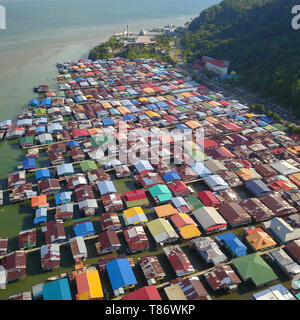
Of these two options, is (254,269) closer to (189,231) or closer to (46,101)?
(189,231)

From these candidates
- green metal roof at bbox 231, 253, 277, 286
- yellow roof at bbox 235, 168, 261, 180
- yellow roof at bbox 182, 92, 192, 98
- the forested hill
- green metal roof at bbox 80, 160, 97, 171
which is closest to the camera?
green metal roof at bbox 231, 253, 277, 286

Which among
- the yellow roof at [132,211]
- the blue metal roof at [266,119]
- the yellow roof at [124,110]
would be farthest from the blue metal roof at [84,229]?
the blue metal roof at [266,119]

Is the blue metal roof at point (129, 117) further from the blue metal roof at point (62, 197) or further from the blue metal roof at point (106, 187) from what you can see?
the blue metal roof at point (62, 197)

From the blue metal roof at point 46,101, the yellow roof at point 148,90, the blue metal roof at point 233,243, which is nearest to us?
the blue metal roof at point 233,243

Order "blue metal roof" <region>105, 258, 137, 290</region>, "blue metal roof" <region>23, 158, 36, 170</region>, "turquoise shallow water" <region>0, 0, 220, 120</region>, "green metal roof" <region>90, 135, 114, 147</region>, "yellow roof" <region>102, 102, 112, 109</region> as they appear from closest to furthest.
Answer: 1. "blue metal roof" <region>105, 258, 137, 290</region>
2. "blue metal roof" <region>23, 158, 36, 170</region>
3. "green metal roof" <region>90, 135, 114, 147</region>
4. "yellow roof" <region>102, 102, 112, 109</region>
5. "turquoise shallow water" <region>0, 0, 220, 120</region>

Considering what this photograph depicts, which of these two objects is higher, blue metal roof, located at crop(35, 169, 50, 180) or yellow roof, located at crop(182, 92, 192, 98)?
yellow roof, located at crop(182, 92, 192, 98)

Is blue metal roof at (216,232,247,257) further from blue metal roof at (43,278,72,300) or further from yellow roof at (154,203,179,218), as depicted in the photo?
blue metal roof at (43,278,72,300)

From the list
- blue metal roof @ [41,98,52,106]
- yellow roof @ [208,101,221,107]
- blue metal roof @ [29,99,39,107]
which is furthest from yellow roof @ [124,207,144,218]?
blue metal roof @ [29,99,39,107]
